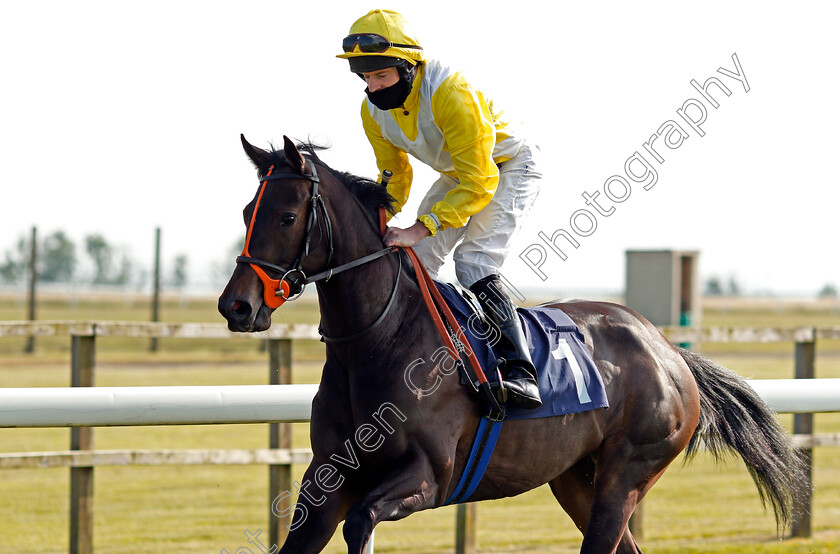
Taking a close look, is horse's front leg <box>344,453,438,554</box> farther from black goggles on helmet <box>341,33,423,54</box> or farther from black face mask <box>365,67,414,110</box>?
black goggles on helmet <box>341,33,423,54</box>

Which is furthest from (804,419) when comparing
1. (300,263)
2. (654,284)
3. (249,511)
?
(300,263)

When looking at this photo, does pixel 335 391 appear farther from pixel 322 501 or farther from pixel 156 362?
pixel 156 362

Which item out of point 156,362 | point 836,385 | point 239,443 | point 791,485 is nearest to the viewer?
point 791,485

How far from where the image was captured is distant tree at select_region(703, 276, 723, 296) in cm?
6266

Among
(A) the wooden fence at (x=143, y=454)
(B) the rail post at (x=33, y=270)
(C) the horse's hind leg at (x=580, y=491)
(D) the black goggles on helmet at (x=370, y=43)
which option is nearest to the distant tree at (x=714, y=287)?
(B) the rail post at (x=33, y=270)

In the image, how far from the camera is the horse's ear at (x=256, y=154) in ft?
10.5

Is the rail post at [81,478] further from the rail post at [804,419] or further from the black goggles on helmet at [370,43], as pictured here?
the rail post at [804,419]

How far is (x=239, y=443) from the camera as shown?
994 centimetres

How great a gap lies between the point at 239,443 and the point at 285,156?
7253 mm

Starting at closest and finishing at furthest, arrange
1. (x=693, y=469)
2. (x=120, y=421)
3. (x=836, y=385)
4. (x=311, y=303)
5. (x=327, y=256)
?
(x=327, y=256)
(x=120, y=421)
(x=836, y=385)
(x=693, y=469)
(x=311, y=303)

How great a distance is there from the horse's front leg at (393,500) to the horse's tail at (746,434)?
1.63 metres

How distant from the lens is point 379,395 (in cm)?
317

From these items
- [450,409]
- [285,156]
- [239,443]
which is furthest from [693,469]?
[285,156]

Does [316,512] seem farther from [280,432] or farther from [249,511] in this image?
[249,511]
